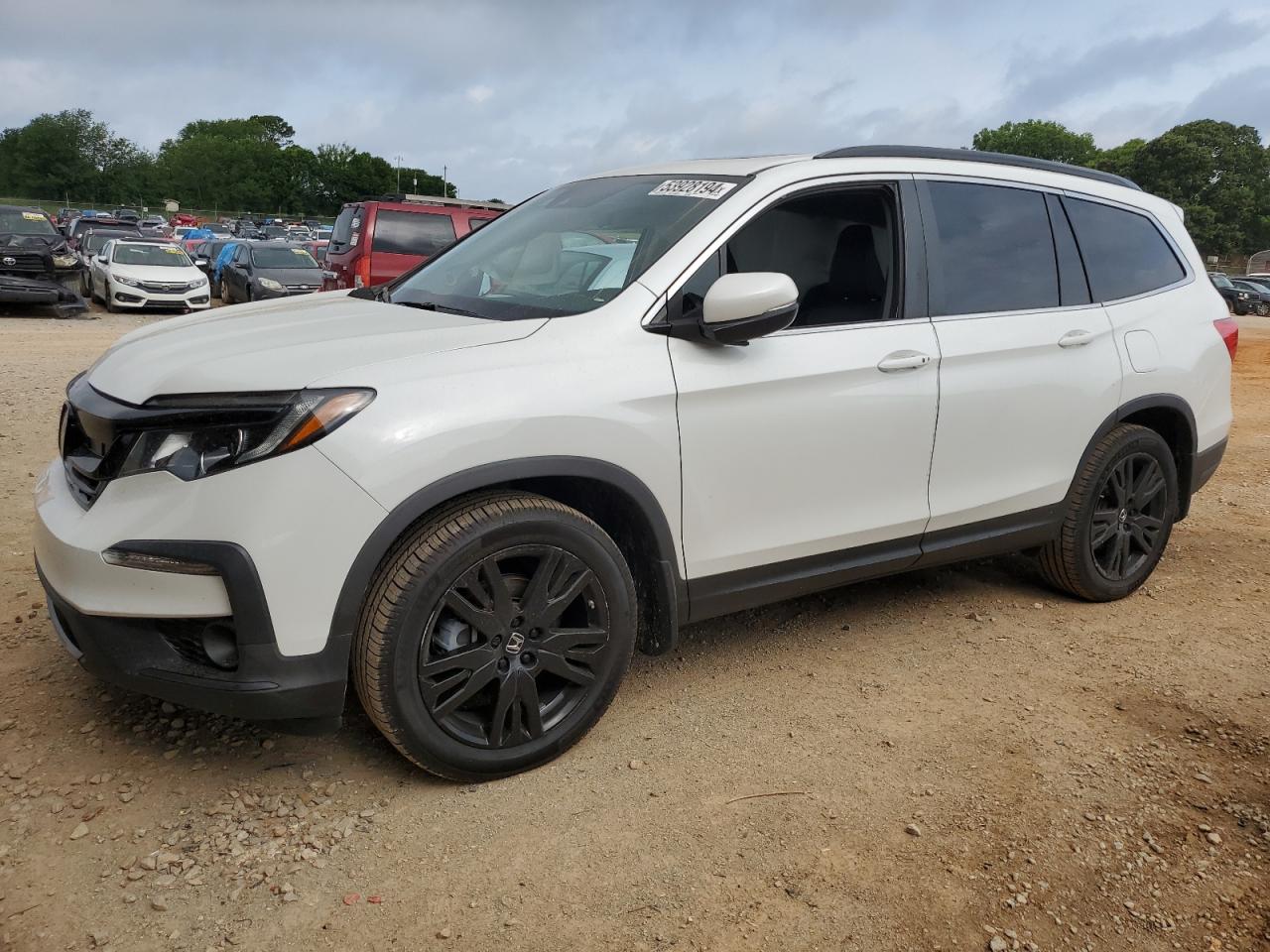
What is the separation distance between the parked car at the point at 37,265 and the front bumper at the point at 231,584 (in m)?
15.4

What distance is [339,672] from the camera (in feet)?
8.46

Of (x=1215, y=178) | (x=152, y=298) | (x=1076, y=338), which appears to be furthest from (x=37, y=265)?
(x=1215, y=178)

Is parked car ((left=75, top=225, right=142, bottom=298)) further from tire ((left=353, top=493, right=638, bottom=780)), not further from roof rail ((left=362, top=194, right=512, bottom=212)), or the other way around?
tire ((left=353, top=493, right=638, bottom=780))

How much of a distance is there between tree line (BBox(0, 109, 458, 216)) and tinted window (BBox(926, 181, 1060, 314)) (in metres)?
95.6

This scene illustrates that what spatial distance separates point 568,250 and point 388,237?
9.43m

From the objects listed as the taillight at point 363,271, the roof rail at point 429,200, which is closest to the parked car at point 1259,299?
the roof rail at point 429,200

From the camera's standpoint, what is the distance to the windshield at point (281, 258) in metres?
18.4

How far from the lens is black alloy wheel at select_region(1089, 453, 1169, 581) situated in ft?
14.3

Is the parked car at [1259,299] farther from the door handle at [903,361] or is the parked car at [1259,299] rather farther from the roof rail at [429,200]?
the door handle at [903,361]

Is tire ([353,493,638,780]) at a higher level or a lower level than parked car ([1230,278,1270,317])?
higher

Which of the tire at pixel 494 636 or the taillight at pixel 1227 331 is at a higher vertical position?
the taillight at pixel 1227 331

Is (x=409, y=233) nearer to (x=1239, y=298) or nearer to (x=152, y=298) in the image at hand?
(x=152, y=298)

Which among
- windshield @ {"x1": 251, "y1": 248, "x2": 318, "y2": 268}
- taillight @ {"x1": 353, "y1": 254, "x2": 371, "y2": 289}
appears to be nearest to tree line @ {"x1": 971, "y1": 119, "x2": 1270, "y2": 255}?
windshield @ {"x1": 251, "y1": 248, "x2": 318, "y2": 268}

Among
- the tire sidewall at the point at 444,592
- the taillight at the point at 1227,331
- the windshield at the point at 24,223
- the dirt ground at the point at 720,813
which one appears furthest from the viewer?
the windshield at the point at 24,223
